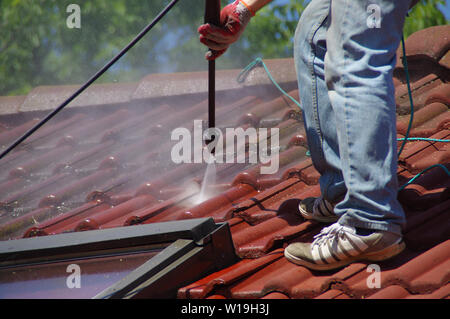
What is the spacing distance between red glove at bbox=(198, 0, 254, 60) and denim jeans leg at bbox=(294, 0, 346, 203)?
21cm

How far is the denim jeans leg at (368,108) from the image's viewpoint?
1.60 metres

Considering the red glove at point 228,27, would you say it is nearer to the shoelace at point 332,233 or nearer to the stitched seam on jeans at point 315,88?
the stitched seam on jeans at point 315,88

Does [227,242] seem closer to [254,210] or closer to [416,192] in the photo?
[254,210]

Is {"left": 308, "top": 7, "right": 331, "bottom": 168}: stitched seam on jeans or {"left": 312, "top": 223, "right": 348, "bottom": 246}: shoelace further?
{"left": 308, "top": 7, "right": 331, "bottom": 168}: stitched seam on jeans

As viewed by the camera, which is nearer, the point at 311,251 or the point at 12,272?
the point at 311,251

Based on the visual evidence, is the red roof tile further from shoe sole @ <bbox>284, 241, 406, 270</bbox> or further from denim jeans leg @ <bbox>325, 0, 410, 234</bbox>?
denim jeans leg @ <bbox>325, 0, 410, 234</bbox>

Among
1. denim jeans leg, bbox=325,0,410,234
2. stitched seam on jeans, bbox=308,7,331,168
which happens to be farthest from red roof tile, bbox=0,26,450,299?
stitched seam on jeans, bbox=308,7,331,168

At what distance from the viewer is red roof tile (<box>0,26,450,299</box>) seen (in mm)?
1672

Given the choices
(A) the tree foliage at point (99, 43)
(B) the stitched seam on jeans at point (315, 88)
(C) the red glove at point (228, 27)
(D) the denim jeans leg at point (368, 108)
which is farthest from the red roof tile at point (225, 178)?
(A) the tree foliage at point (99, 43)

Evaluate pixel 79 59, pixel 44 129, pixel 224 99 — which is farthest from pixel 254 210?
pixel 79 59

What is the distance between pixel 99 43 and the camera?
1223cm

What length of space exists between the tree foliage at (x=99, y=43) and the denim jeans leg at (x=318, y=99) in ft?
30.8

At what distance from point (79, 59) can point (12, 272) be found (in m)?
10.9
